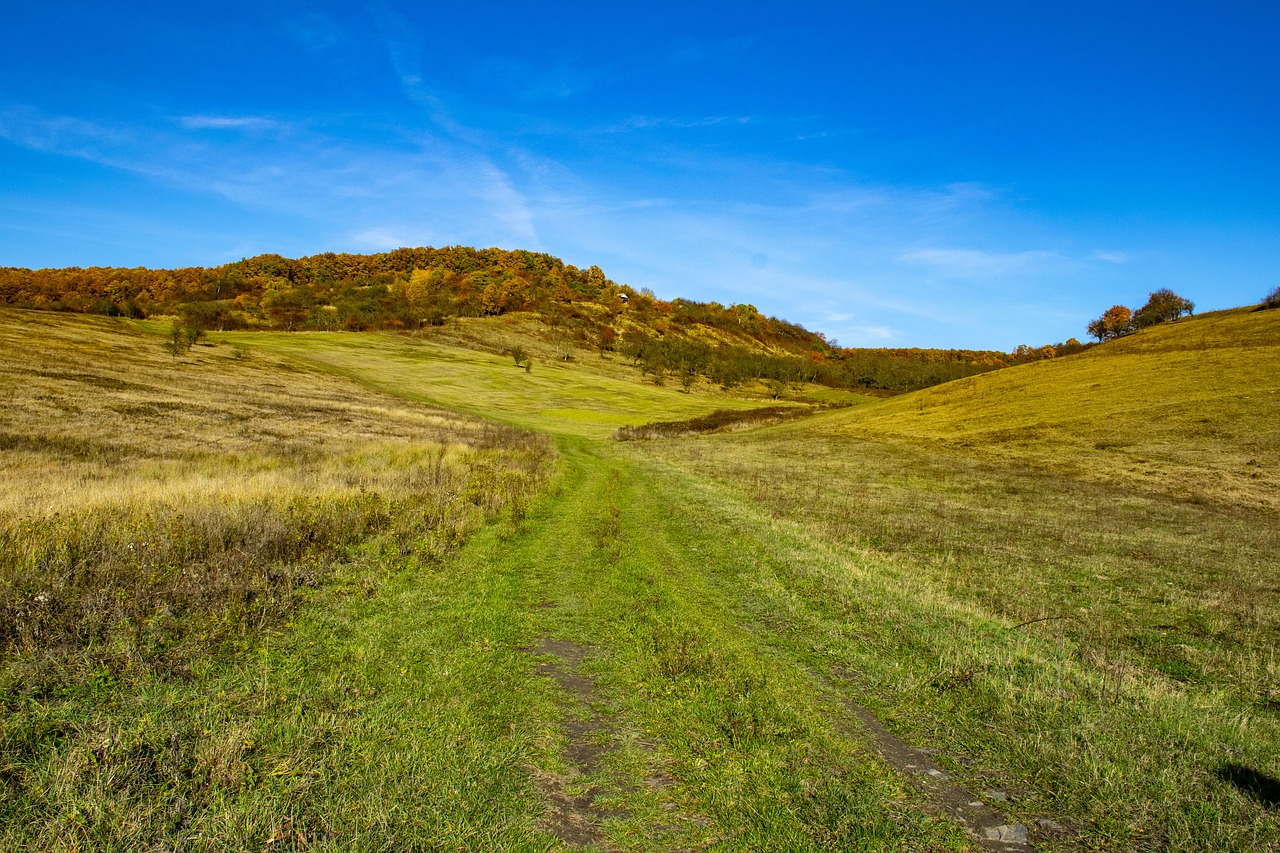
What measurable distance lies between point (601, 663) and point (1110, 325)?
143 meters

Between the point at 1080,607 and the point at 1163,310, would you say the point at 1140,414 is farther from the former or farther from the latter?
the point at 1163,310

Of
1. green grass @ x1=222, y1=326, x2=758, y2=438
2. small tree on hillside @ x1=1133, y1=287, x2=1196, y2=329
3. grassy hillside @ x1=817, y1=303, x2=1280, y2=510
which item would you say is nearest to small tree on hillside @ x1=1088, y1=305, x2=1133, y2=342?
small tree on hillside @ x1=1133, y1=287, x2=1196, y2=329

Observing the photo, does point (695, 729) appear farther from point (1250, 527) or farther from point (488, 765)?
point (1250, 527)

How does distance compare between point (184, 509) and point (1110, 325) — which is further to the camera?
point (1110, 325)

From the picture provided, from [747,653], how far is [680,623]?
4.63ft

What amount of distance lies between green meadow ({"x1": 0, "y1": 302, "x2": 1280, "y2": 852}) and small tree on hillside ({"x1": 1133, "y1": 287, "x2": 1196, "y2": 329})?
3393 inches

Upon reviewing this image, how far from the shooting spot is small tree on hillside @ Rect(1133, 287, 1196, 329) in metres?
88.8

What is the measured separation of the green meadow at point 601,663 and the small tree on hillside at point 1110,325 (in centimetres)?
10002

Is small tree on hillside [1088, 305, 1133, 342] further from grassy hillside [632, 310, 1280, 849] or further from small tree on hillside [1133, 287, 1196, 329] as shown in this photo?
grassy hillside [632, 310, 1280, 849]

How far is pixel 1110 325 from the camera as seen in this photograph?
11400 cm

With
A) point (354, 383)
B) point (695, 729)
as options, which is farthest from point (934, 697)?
point (354, 383)

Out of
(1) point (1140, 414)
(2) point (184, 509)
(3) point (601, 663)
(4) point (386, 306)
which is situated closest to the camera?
(3) point (601, 663)

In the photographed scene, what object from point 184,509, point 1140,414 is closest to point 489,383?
point 1140,414

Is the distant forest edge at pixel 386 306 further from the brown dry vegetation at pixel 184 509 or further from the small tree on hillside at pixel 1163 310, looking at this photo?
the brown dry vegetation at pixel 184 509
